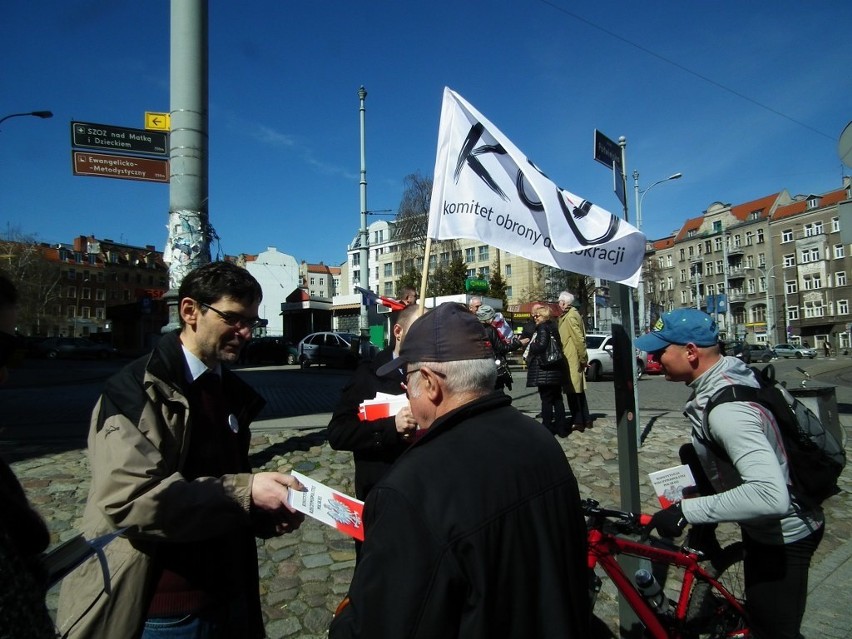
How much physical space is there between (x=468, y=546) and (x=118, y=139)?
4.25 metres

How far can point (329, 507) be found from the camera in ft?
6.27

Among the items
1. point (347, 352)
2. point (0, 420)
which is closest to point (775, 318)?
point (347, 352)

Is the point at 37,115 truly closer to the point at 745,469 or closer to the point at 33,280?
the point at 745,469

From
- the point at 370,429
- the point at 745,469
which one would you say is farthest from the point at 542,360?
the point at 745,469

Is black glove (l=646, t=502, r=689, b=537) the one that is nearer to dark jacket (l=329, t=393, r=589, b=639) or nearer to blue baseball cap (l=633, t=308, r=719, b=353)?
blue baseball cap (l=633, t=308, r=719, b=353)

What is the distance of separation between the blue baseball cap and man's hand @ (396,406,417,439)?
1.25 metres

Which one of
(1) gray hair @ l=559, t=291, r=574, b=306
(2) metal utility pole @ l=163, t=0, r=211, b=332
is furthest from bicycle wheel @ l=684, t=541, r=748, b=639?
(1) gray hair @ l=559, t=291, r=574, b=306

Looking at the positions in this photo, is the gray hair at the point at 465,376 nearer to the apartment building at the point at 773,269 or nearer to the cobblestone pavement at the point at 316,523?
the cobblestone pavement at the point at 316,523

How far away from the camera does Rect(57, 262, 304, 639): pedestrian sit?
1.76m

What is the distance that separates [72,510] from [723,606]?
5.32 m

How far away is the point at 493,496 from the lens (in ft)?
4.36

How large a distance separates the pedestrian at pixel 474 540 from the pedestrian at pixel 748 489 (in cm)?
117

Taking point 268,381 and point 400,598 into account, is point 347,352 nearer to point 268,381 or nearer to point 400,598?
point 268,381

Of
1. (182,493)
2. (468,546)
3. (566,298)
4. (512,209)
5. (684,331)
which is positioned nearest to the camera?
(468,546)
